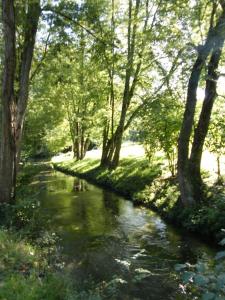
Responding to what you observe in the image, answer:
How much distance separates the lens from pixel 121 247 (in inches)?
458

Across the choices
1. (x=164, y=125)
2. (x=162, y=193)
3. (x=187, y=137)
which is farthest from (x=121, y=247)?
(x=164, y=125)

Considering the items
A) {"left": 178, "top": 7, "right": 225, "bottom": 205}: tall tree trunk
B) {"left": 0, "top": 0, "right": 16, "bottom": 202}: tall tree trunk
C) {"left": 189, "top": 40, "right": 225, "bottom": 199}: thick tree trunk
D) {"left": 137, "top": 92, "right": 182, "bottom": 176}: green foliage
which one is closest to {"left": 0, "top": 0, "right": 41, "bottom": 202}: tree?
{"left": 0, "top": 0, "right": 16, "bottom": 202}: tall tree trunk

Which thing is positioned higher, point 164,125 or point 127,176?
point 164,125

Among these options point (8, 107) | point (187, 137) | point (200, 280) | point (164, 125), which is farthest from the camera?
point (164, 125)

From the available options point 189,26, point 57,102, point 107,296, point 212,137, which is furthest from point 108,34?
point 57,102

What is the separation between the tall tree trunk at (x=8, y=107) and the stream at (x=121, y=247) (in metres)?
2.58

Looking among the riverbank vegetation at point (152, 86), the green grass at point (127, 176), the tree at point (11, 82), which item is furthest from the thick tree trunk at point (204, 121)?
the tree at point (11, 82)

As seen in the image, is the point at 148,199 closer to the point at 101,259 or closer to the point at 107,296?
the point at 101,259

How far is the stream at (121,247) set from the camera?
27.0 feet

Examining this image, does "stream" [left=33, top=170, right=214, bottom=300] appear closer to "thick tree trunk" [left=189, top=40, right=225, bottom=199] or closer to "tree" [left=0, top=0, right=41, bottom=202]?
"thick tree trunk" [left=189, top=40, right=225, bottom=199]

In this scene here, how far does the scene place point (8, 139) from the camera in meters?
12.7

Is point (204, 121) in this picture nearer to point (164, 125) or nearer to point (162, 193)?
point (164, 125)

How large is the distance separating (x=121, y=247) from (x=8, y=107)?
19.4ft

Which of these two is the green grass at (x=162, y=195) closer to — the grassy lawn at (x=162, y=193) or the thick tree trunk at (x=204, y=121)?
the grassy lawn at (x=162, y=193)
